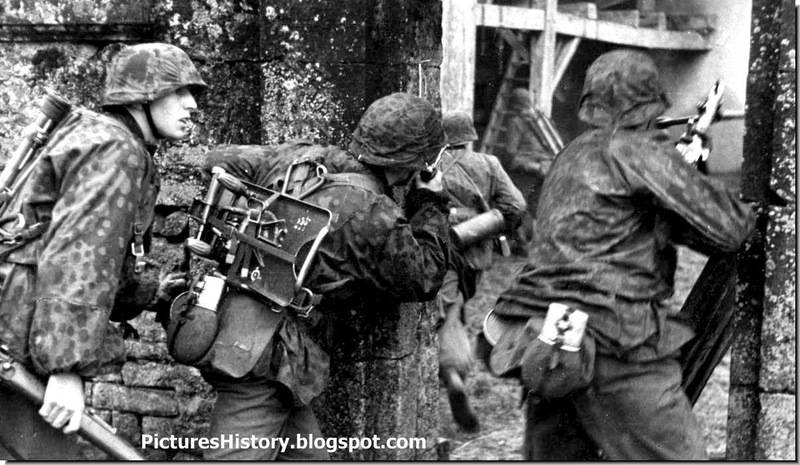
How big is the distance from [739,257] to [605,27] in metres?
8.06

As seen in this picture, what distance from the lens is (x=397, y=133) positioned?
4297mm

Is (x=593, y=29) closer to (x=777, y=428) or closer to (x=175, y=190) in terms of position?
(x=175, y=190)

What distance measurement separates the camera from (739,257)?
14.6 feet

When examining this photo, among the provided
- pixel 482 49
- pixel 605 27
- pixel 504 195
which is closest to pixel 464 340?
pixel 504 195

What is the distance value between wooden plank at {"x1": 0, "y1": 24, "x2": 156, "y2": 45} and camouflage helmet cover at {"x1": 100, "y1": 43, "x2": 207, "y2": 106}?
1.15 meters

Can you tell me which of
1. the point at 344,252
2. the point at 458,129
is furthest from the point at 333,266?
the point at 458,129

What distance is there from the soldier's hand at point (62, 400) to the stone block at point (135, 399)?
1.71 metres

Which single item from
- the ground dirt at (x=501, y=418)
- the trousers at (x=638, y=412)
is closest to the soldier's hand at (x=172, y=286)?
the trousers at (x=638, y=412)

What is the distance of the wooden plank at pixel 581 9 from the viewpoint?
1192cm

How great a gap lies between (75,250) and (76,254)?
13 millimetres

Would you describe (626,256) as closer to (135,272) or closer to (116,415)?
(135,272)

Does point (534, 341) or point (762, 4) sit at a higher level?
point (762, 4)

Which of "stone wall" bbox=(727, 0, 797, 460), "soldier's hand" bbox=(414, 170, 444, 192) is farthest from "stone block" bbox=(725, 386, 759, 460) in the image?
"soldier's hand" bbox=(414, 170, 444, 192)

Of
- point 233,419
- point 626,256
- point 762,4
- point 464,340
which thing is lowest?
point 464,340
